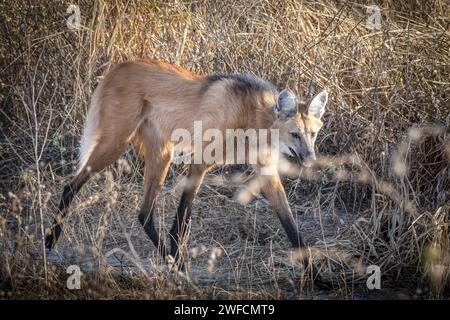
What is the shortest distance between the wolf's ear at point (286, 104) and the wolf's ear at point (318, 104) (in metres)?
0.13

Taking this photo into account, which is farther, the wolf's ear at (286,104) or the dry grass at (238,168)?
the wolf's ear at (286,104)

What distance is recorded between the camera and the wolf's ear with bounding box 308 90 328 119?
420cm

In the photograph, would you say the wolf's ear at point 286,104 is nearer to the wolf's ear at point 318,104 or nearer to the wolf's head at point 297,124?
the wolf's head at point 297,124

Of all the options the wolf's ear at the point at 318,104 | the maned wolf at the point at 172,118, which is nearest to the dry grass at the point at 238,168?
the maned wolf at the point at 172,118

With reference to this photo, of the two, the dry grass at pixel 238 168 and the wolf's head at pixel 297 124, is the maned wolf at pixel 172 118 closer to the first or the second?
the wolf's head at pixel 297 124

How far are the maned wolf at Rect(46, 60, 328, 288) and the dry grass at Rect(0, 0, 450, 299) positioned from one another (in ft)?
0.71

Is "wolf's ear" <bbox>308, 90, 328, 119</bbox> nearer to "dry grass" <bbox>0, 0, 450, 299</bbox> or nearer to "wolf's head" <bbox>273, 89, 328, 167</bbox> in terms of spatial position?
"wolf's head" <bbox>273, 89, 328, 167</bbox>

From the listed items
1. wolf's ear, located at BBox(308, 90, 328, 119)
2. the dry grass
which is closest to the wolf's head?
wolf's ear, located at BBox(308, 90, 328, 119)

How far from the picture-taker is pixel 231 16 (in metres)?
5.75

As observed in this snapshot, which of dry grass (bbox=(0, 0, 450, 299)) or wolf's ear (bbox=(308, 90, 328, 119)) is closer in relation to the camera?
dry grass (bbox=(0, 0, 450, 299))

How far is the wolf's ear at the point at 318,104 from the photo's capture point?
4195mm

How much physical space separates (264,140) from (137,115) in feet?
3.02

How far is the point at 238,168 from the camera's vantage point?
553 centimetres

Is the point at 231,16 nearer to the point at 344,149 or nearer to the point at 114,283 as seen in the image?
the point at 344,149
